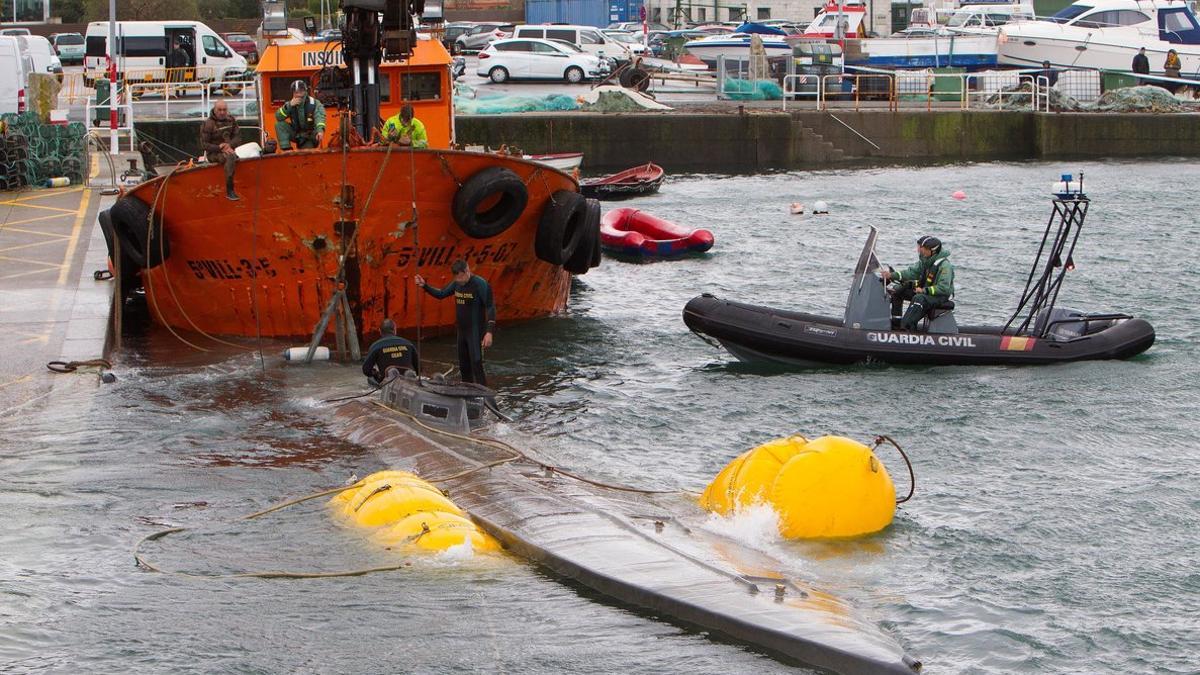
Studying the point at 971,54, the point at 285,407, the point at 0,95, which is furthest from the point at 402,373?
the point at 971,54

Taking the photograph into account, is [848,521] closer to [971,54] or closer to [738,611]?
[738,611]

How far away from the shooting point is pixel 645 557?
977 centimetres

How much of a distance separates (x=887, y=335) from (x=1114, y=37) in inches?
1470

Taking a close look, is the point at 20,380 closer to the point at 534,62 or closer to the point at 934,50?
the point at 534,62

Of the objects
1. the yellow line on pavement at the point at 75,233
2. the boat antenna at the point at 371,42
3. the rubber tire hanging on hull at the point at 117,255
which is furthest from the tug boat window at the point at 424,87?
the yellow line on pavement at the point at 75,233

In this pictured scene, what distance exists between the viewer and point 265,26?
20.7m

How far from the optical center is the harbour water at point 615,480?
8.98m

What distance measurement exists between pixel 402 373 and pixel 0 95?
18.3 m

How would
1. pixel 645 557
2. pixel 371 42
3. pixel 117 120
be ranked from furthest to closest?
pixel 117 120 < pixel 371 42 < pixel 645 557

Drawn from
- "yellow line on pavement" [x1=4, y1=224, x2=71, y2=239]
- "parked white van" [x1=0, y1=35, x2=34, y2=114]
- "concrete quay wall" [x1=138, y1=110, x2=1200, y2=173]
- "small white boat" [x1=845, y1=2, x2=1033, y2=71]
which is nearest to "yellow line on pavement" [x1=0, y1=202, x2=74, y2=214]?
"yellow line on pavement" [x1=4, y1=224, x2=71, y2=239]

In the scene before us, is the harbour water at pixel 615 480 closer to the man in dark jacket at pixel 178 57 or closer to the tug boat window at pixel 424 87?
the tug boat window at pixel 424 87

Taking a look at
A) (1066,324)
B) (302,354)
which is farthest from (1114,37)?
(302,354)

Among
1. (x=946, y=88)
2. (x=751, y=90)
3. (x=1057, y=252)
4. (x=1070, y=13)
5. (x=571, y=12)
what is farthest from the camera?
(x=571, y=12)

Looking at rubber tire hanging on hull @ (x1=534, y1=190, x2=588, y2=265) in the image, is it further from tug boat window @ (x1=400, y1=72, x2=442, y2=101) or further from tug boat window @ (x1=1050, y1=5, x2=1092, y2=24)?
tug boat window @ (x1=1050, y1=5, x2=1092, y2=24)
